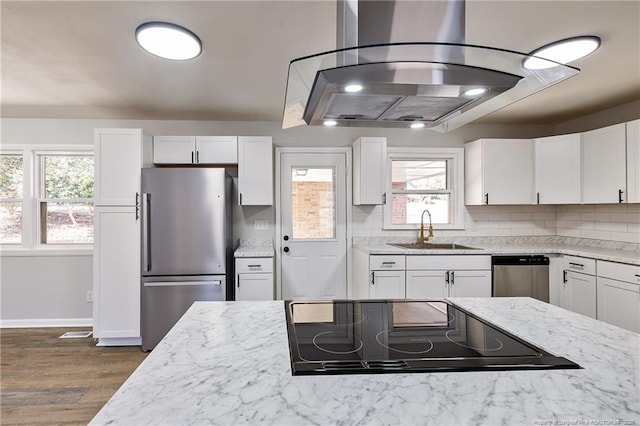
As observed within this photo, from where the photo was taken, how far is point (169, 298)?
3188 mm

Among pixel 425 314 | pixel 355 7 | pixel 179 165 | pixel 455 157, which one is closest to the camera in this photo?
pixel 355 7

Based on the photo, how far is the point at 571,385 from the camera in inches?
33.0

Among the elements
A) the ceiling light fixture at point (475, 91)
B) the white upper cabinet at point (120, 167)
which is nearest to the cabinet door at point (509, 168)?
the ceiling light fixture at point (475, 91)

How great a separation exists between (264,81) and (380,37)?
6.30ft

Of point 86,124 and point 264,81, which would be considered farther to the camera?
point 86,124

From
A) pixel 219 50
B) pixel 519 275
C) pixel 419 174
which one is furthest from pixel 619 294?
pixel 219 50

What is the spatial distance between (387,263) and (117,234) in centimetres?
253

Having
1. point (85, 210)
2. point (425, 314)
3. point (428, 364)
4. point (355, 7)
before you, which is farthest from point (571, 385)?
point (85, 210)

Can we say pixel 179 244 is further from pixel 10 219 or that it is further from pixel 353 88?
pixel 353 88

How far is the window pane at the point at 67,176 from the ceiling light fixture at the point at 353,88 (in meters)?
3.93

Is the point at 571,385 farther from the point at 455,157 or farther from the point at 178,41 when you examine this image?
the point at 455,157

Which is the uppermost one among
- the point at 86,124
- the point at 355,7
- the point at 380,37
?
the point at 86,124

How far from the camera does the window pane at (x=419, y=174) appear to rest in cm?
405

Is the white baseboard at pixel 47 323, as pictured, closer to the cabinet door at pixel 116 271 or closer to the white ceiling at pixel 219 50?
the cabinet door at pixel 116 271
